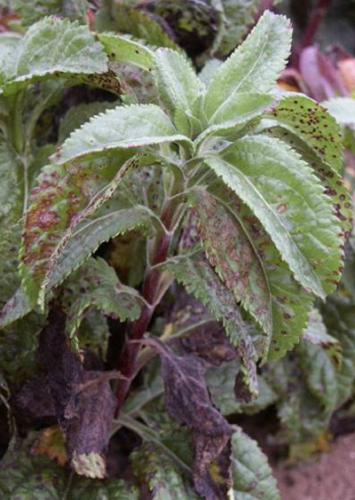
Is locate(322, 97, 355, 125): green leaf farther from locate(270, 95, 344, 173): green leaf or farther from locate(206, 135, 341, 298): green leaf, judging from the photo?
locate(206, 135, 341, 298): green leaf

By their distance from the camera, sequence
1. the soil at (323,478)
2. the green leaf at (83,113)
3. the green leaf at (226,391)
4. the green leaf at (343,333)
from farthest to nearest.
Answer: the soil at (323,478) < the green leaf at (343,333) < the green leaf at (226,391) < the green leaf at (83,113)

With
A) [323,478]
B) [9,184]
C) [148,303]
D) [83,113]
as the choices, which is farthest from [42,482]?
[323,478]

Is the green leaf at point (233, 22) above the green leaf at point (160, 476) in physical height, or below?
above

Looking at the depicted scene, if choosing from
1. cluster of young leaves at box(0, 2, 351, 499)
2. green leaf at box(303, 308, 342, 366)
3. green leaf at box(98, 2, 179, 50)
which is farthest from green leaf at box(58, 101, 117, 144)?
green leaf at box(303, 308, 342, 366)

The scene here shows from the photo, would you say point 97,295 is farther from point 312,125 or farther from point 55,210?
point 312,125

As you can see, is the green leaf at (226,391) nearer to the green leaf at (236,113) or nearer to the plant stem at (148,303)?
the plant stem at (148,303)

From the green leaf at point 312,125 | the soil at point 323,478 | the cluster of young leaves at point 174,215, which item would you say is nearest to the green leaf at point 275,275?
the cluster of young leaves at point 174,215

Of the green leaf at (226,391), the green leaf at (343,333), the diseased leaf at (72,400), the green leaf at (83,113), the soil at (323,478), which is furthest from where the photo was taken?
the soil at (323,478)

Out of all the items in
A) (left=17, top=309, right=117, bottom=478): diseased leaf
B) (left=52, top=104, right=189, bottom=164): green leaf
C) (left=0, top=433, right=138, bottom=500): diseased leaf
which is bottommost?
(left=0, top=433, right=138, bottom=500): diseased leaf
